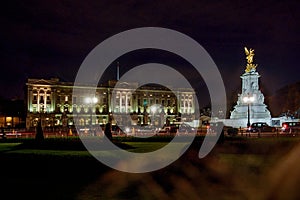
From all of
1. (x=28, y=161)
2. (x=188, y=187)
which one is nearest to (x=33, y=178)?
(x=28, y=161)

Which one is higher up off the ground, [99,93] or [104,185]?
[99,93]

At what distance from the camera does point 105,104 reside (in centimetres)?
12644

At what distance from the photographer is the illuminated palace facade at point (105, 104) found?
378ft

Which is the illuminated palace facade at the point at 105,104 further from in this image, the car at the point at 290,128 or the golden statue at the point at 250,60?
the car at the point at 290,128

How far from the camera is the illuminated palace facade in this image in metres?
115

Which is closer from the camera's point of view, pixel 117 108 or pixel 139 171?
pixel 139 171

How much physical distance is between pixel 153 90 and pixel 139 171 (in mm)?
119900

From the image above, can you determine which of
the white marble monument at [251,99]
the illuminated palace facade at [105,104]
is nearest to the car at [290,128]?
the white marble monument at [251,99]

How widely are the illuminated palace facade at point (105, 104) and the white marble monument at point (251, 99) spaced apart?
49235 millimetres

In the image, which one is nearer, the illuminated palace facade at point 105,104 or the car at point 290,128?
the car at point 290,128

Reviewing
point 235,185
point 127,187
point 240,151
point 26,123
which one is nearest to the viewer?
point 235,185

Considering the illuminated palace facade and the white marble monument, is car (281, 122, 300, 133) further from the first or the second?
the illuminated palace facade

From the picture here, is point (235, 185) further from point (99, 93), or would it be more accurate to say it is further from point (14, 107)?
point (14, 107)

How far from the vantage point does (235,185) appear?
13109 millimetres
